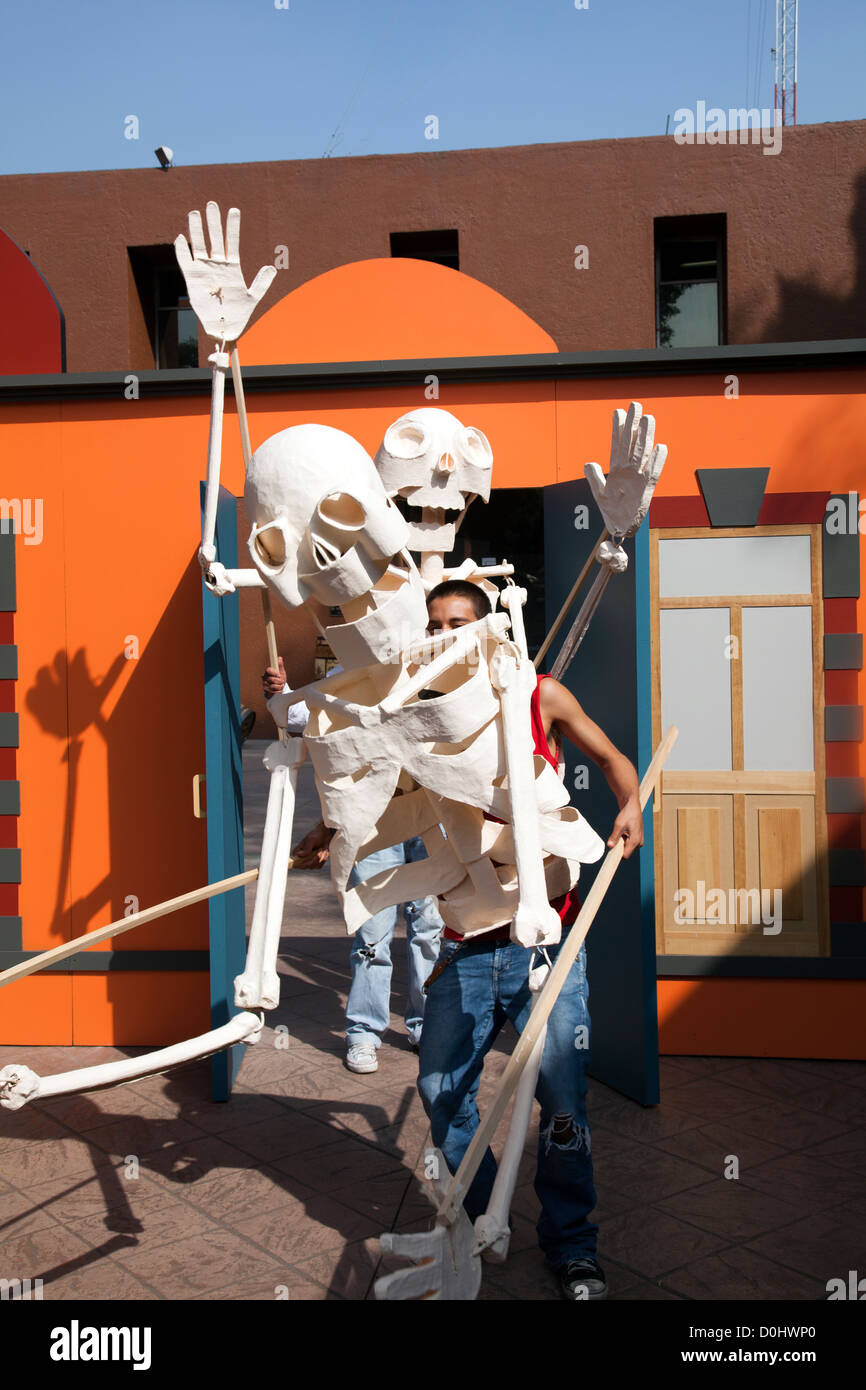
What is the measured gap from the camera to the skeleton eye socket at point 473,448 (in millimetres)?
3645

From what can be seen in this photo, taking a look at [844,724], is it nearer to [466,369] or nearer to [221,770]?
[466,369]

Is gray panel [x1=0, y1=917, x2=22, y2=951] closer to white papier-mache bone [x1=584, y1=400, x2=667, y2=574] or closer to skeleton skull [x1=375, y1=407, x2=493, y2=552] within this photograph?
skeleton skull [x1=375, y1=407, x2=493, y2=552]

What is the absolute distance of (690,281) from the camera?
541 inches

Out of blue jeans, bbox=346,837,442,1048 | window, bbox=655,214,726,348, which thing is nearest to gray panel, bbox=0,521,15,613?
blue jeans, bbox=346,837,442,1048

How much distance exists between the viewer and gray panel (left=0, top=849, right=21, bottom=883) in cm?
491

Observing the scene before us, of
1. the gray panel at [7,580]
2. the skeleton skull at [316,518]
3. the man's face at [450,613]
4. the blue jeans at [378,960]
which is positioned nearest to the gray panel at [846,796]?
the blue jeans at [378,960]

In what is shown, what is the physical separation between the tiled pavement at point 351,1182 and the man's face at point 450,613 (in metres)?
1.52

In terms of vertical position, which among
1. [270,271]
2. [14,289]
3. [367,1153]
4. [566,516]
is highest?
[14,289]

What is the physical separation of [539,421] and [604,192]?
9.40 meters

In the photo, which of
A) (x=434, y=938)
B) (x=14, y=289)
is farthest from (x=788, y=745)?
(x=14, y=289)

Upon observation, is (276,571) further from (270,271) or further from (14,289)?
(14,289)

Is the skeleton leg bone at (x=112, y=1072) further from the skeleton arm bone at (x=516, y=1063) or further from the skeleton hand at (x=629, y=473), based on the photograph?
the skeleton hand at (x=629, y=473)

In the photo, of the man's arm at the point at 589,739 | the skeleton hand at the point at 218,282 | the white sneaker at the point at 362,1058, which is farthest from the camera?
the white sneaker at the point at 362,1058

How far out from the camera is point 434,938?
4.74 metres
